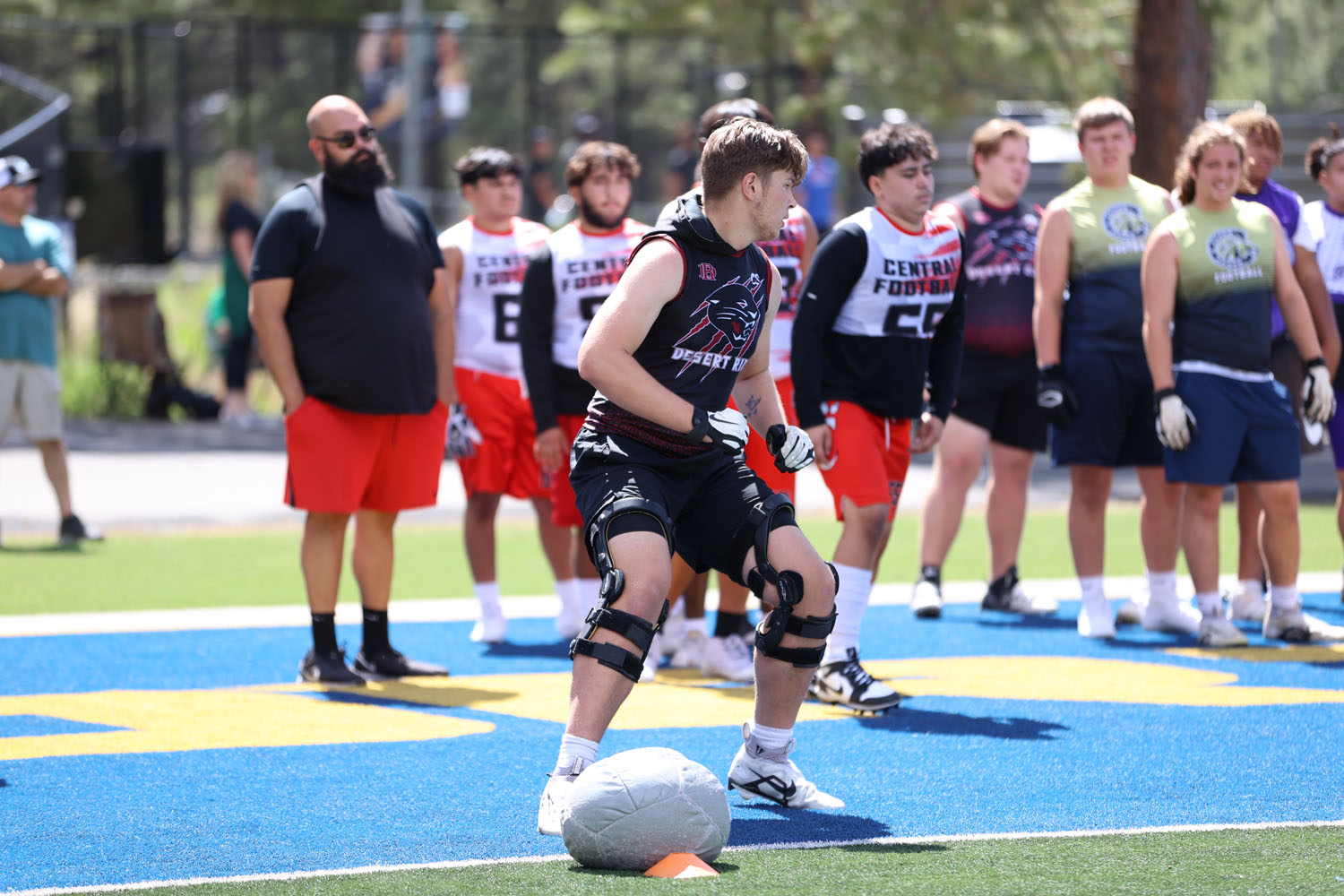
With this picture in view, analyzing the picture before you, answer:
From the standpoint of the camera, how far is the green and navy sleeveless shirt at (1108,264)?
27.1 feet

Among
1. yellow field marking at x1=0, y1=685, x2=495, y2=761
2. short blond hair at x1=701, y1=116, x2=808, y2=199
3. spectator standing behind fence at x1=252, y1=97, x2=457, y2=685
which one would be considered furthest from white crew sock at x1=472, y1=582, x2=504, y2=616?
short blond hair at x1=701, y1=116, x2=808, y2=199

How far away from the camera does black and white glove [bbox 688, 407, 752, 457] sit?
4871 millimetres

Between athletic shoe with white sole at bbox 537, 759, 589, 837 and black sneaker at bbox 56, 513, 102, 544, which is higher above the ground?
athletic shoe with white sole at bbox 537, 759, 589, 837

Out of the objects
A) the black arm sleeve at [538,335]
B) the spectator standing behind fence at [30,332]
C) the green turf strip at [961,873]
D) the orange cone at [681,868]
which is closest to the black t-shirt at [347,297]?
the black arm sleeve at [538,335]

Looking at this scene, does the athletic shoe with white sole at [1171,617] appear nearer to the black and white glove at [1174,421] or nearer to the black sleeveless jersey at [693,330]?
the black and white glove at [1174,421]

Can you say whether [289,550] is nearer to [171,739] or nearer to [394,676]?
[394,676]

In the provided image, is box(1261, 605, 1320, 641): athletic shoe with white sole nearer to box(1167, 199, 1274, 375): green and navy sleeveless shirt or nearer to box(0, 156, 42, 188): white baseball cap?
box(1167, 199, 1274, 375): green and navy sleeveless shirt

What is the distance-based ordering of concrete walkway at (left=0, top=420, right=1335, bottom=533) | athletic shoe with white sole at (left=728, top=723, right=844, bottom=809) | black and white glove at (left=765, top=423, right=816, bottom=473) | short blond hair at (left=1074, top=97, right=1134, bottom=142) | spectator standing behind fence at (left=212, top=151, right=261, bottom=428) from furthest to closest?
1. spectator standing behind fence at (left=212, top=151, right=261, bottom=428)
2. concrete walkway at (left=0, top=420, right=1335, bottom=533)
3. short blond hair at (left=1074, top=97, right=1134, bottom=142)
4. athletic shoe with white sole at (left=728, top=723, right=844, bottom=809)
5. black and white glove at (left=765, top=423, right=816, bottom=473)

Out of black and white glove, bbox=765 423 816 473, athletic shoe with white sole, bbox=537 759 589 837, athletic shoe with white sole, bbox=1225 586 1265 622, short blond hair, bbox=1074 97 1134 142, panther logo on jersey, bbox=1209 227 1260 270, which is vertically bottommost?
athletic shoe with white sole, bbox=1225 586 1265 622

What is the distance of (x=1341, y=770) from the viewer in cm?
564

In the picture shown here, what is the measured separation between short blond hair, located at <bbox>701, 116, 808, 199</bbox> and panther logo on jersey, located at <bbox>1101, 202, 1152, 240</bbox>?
3.62 meters

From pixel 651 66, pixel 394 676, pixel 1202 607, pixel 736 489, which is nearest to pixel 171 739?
pixel 394 676

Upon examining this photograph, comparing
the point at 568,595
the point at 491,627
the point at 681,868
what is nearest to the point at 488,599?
the point at 491,627

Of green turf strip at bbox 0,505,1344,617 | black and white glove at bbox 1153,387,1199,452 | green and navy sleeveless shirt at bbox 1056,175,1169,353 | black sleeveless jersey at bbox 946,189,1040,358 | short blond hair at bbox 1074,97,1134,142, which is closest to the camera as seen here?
black and white glove at bbox 1153,387,1199,452
